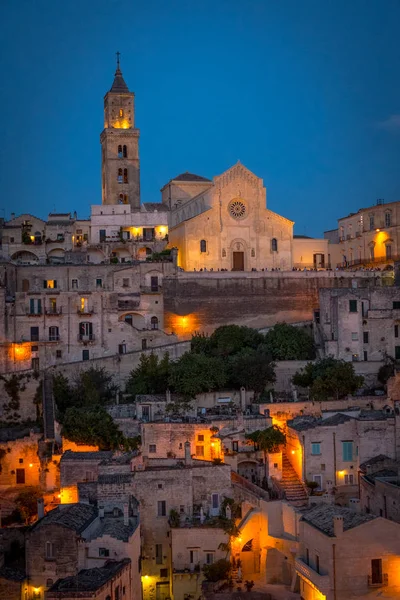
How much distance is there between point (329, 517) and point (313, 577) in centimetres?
194

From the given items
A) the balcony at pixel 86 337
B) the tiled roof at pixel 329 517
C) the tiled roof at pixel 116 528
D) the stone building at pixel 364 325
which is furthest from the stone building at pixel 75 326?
the tiled roof at pixel 329 517

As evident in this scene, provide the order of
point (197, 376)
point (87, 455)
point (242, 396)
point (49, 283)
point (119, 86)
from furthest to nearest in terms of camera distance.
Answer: point (119, 86)
point (49, 283)
point (242, 396)
point (197, 376)
point (87, 455)

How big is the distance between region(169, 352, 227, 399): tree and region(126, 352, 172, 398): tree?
0.64 m

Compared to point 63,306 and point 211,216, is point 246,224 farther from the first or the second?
point 63,306

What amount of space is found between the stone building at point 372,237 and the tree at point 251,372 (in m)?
17.0

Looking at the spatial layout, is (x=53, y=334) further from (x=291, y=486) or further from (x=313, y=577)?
(x=313, y=577)

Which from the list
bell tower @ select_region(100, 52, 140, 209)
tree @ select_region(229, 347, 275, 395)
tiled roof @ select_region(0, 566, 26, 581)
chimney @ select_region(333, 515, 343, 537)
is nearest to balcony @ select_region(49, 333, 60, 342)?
tree @ select_region(229, 347, 275, 395)

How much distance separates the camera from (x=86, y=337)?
4512 centimetres

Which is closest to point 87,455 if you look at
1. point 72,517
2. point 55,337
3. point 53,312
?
point 72,517

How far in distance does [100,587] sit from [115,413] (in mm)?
13966

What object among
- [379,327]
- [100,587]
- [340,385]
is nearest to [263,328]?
[379,327]

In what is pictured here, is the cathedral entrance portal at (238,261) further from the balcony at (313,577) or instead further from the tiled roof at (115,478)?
the balcony at (313,577)

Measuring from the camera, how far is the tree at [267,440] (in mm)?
34125

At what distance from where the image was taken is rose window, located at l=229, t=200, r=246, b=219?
53875 millimetres
